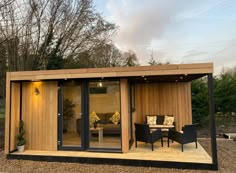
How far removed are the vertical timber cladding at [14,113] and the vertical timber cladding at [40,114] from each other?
0.17m

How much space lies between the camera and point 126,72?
16.3ft

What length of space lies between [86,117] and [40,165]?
5.50 feet

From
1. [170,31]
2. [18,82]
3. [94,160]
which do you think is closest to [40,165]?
[94,160]

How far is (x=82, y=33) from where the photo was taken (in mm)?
11094

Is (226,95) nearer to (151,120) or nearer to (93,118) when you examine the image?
(151,120)

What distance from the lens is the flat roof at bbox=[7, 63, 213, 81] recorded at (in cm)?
454

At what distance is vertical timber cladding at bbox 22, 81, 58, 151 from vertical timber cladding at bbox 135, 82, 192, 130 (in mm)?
3241

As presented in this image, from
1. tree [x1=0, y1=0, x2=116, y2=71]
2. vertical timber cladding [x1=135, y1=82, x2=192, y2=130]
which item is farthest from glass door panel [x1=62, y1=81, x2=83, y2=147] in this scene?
tree [x1=0, y1=0, x2=116, y2=71]

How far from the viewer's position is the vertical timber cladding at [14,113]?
18.0 feet

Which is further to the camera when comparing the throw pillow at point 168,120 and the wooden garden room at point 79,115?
the throw pillow at point 168,120

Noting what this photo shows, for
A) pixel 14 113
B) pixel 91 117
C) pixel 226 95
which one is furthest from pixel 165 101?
pixel 14 113

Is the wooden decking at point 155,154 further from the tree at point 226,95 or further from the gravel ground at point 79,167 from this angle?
the tree at point 226,95

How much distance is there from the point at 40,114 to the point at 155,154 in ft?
11.8

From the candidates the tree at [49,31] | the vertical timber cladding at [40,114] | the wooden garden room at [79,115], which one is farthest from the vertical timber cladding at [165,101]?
the tree at [49,31]
